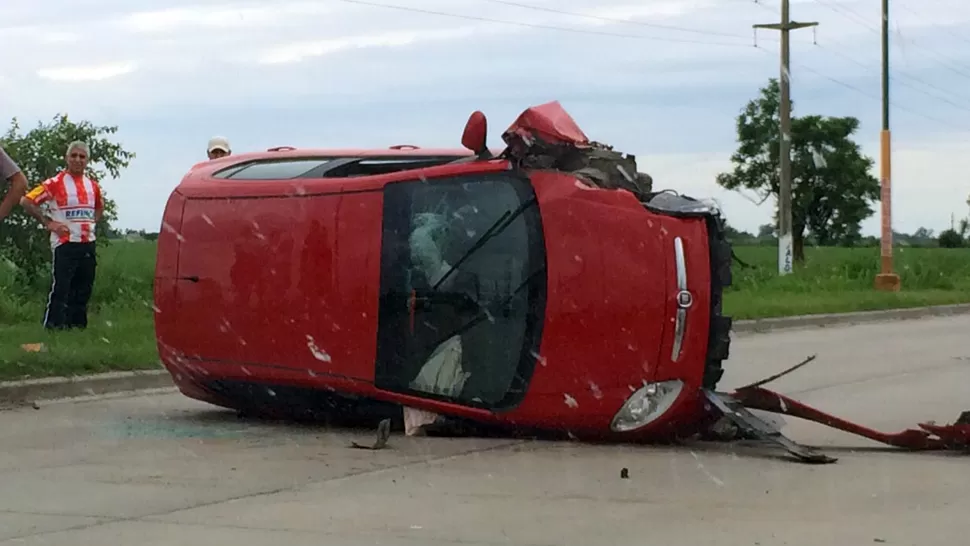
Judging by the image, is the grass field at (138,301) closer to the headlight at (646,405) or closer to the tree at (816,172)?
the headlight at (646,405)

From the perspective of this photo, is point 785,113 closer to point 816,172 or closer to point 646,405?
point 646,405

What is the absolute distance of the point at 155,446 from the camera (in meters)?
8.30

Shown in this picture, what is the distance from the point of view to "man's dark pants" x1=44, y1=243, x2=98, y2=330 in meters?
13.0

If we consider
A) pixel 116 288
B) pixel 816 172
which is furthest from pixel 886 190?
pixel 816 172

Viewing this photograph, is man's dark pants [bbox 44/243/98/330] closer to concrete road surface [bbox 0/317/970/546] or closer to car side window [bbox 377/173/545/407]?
concrete road surface [bbox 0/317/970/546]

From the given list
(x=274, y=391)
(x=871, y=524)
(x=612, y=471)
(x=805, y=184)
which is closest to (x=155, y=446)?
(x=274, y=391)

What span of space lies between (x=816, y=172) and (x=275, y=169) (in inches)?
3059

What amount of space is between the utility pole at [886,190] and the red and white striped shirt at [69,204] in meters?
20.7

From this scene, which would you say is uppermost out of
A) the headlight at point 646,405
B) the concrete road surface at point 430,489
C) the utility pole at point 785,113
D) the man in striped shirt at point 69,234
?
the utility pole at point 785,113

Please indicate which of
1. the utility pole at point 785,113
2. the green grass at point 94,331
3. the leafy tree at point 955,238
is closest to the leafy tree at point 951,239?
the leafy tree at point 955,238

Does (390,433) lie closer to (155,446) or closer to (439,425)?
(439,425)

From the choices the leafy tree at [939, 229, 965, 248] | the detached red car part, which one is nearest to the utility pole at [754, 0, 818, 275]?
the detached red car part

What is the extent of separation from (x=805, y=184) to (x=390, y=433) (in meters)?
78.4

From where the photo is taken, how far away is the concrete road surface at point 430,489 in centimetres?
584
